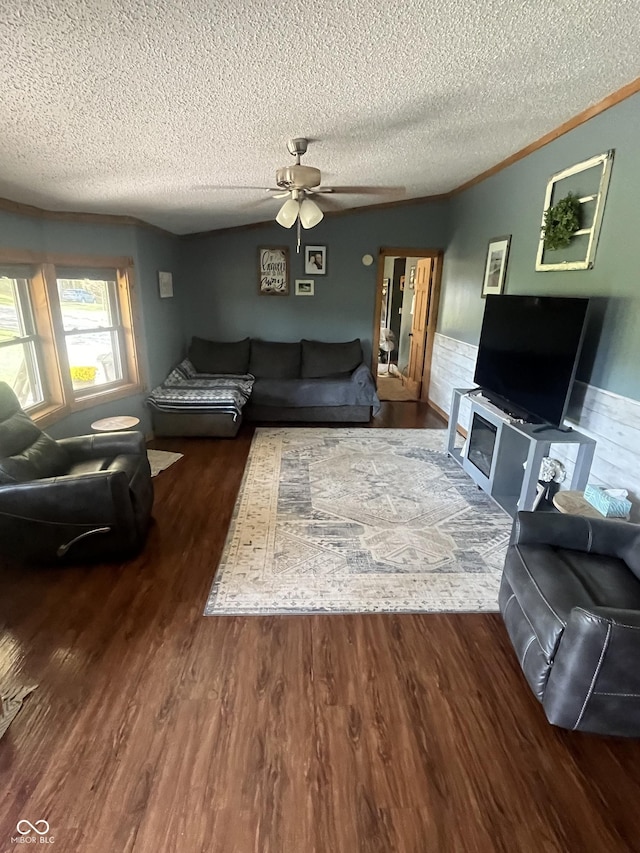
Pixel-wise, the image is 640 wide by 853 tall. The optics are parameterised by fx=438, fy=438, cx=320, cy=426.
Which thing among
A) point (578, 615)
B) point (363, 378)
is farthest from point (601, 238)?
point (363, 378)

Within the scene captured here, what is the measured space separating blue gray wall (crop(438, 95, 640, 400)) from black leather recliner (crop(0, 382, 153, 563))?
2.97m

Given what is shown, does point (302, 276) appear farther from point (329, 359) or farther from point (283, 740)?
point (283, 740)

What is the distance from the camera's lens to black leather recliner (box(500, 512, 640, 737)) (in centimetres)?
146

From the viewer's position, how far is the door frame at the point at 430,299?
5.88 metres

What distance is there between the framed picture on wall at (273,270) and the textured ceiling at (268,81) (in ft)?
9.18

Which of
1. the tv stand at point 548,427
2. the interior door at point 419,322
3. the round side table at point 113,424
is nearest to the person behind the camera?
the tv stand at point 548,427

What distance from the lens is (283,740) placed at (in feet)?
5.34

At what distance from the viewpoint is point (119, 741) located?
5.26 feet

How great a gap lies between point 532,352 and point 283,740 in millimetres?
2843

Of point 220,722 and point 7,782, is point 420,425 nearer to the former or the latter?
point 220,722

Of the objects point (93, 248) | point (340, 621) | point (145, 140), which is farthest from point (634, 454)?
point (93, 248)

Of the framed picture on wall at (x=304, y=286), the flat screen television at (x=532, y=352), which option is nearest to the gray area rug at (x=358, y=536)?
the flat screen television at (x=532, y=352)

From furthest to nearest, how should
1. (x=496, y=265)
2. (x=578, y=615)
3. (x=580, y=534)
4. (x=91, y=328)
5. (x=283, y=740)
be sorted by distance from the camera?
(x=496, y=265) < (x=91, y=328) < (x=580, y=534) < (x=283, y=740) < (x=578, y=615)

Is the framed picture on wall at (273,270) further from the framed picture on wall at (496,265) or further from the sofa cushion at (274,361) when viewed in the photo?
the framed picture on wall at (496,265)
